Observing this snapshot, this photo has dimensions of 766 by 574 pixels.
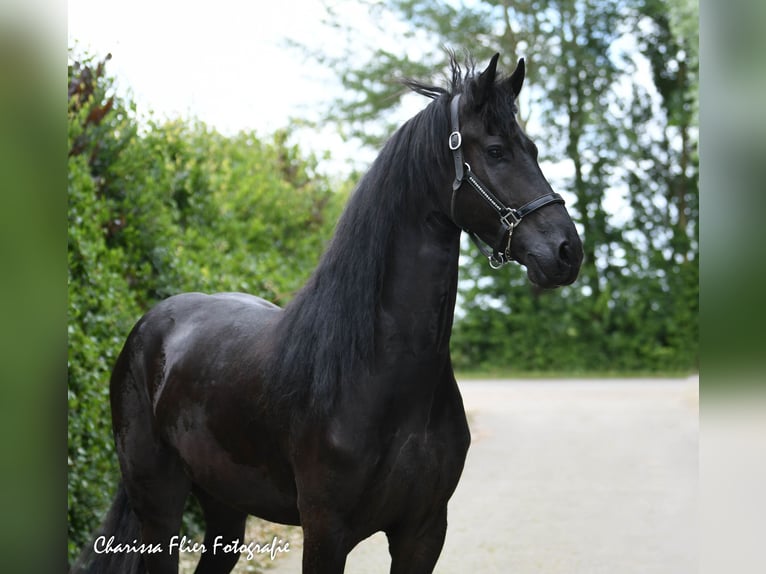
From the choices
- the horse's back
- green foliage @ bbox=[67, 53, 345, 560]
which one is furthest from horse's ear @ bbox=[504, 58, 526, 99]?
green foliage @ bbox=[67, 53, 345, 560]

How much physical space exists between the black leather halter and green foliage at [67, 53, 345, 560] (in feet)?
7.63

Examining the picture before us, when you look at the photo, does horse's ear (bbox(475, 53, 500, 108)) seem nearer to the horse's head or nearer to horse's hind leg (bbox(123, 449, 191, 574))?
the horse's head

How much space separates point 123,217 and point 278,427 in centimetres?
274

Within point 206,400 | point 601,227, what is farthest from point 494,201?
point 601,227

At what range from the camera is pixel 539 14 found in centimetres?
1759

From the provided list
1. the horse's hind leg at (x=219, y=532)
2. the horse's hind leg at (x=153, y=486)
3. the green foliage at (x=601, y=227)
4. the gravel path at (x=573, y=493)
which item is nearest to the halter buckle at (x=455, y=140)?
the horse's hind leg at (x=153, y=486)

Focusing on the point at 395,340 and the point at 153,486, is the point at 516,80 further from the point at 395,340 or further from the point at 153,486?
the point at 153,486

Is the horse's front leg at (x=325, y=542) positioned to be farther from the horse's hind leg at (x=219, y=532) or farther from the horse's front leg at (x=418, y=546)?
the horse's hind leg at (x=219, y=532)

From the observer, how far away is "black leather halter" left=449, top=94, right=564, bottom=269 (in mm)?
2287

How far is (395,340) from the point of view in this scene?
98.0 inches

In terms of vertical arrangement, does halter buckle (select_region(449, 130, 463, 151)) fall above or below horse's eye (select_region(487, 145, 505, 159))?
above

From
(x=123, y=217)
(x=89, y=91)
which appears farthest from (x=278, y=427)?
(x=89, y=91)

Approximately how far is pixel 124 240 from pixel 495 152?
10.6ft

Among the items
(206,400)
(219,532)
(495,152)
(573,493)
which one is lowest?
(573,493)
